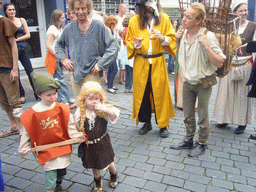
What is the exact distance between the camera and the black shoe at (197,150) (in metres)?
3.51

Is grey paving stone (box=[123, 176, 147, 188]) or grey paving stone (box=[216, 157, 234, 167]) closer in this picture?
grey paving stone (box=[123, 176, 147, 188])

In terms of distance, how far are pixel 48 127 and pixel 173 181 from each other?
1.54m

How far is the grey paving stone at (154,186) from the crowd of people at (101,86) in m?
0.36

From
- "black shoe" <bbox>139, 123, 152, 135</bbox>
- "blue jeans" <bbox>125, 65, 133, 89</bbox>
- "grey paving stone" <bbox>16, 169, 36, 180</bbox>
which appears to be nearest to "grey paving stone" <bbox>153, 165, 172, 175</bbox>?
"black shoe" <bbox>139, 123, 152, 135</bbox>

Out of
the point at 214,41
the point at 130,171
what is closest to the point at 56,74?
the point at 130,171

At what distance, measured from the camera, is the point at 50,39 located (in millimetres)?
5082

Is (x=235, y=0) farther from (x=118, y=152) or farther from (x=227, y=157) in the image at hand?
(x=118, y=152)

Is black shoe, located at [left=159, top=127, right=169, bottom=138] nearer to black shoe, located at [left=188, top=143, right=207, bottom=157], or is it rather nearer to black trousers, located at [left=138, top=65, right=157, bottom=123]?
black trousers, located at [left=138, top=65, right=157, bottom=123]

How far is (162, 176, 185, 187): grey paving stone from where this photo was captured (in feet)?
9.53

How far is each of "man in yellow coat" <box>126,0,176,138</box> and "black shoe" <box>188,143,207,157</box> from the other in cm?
63

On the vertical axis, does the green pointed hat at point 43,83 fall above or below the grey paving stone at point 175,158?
above

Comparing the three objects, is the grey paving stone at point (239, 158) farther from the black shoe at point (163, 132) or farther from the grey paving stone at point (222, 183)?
the black shoe at point (163, 132)

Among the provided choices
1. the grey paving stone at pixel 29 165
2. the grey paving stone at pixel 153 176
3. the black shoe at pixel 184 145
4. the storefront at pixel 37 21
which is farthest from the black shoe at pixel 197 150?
the storefront at pixel 37 21

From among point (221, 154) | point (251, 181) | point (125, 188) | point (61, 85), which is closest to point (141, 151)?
point (125, 188)
